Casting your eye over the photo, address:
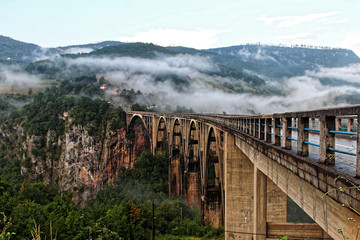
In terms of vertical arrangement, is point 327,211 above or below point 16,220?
above

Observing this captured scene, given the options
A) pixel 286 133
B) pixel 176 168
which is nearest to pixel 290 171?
pixel 286 133

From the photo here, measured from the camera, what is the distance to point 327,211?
4.18 meters

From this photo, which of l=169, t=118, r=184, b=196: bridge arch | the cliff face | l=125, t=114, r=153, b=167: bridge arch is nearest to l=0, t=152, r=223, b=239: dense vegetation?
l=169, t=118, r=184, b=196: bridge arch

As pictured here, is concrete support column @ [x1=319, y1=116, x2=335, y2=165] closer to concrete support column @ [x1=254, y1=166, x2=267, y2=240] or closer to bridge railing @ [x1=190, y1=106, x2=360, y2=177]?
bridge railing @ [x1=190, y1=106, x2=360, y2=177]

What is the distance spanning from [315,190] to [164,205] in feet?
90.1

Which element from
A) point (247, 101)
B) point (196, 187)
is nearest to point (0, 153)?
point (196, 187)

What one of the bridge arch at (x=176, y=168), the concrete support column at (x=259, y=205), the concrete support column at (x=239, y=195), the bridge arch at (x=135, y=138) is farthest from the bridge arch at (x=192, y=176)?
the bridge arch at (x=135, y=138)

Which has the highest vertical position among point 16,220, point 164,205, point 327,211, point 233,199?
point 327,211

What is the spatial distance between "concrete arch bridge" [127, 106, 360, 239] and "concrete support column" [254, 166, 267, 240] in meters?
0.04

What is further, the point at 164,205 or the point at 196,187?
the point at 196,187

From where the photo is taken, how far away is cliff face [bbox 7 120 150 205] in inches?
2114

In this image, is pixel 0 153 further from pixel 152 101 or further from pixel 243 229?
pixel 243 229

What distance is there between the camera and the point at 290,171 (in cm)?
589

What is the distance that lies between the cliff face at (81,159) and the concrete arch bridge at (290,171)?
33.3m
